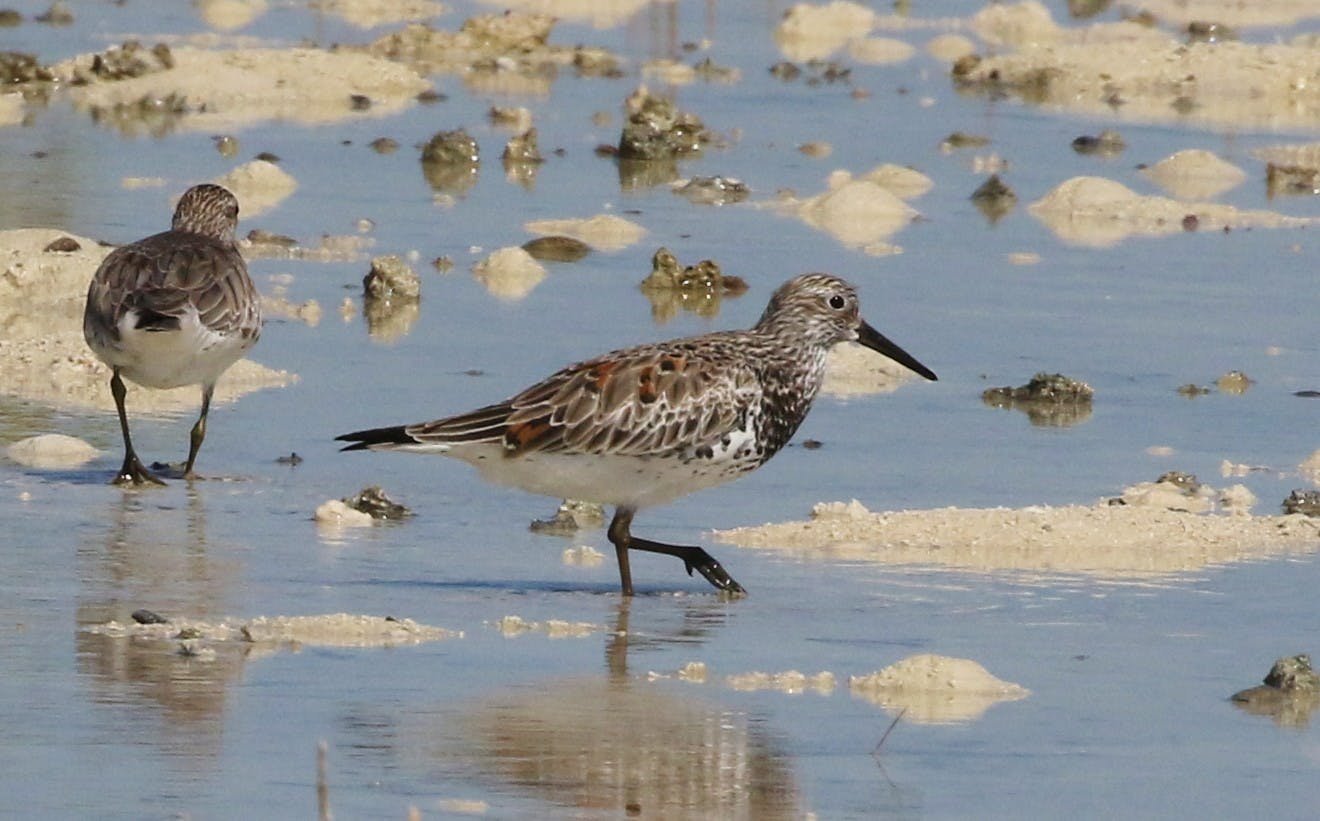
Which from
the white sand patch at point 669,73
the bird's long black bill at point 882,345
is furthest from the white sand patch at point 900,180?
the bird's long black bill at point 882,345

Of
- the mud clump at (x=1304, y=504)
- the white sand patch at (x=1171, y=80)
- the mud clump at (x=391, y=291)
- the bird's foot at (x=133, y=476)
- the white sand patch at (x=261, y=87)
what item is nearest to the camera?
the mud clump at (x=1304, y=504)

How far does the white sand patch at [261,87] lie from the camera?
68.0 feet

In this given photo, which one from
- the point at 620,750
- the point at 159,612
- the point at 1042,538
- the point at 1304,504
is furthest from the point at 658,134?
the point at 620,750

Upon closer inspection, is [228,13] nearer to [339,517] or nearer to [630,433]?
[339,517]

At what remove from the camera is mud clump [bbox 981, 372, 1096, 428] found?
41.3ft

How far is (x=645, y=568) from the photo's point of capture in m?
9.97

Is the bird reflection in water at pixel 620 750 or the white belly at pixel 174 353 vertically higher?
the white belly at pixel 174 353

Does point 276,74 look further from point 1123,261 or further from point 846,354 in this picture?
point 846,354

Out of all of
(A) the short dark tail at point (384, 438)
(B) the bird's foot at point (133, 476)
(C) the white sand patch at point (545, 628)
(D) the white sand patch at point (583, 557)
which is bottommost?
(D) the white sand patch at point (583, 557)

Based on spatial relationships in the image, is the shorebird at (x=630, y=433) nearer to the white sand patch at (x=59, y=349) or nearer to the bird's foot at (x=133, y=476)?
the bird's foot at (x=133, y=476)

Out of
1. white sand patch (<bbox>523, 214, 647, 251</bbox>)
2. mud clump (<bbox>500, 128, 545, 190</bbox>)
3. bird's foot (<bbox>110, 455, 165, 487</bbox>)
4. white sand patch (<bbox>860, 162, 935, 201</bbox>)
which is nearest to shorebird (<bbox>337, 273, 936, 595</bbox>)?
bird's foot (<bbox>110, 455, 165, 487</bbox>)

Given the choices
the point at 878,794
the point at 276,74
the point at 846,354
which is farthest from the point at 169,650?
the point at 276,74

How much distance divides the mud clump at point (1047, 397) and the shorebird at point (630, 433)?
3.01 metres

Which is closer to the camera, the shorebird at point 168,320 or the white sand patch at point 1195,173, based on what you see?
the shorebird at point 168,320
